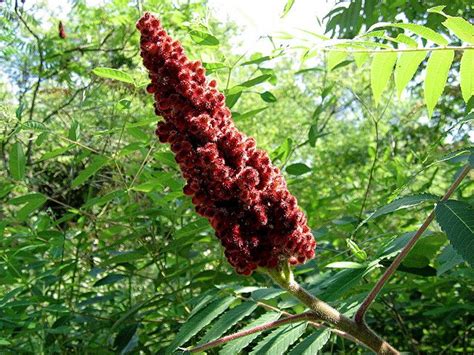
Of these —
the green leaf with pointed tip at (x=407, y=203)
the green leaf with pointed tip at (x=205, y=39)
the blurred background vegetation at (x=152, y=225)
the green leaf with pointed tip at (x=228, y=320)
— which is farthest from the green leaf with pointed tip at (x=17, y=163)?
the green leaf with pointed tip at (x=407, y=203)

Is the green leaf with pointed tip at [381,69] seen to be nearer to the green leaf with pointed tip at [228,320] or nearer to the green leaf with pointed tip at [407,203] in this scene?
the green leaf with pointed tip at [407,203]

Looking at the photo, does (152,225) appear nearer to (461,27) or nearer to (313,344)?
(313,344)

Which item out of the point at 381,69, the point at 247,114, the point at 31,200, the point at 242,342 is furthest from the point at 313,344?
the point at 31,200

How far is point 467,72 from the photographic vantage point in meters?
1.72

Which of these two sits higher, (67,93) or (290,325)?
(67,93)

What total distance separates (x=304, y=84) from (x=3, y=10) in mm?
5050

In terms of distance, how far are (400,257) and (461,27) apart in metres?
0.57

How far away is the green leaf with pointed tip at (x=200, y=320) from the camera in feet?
5.89

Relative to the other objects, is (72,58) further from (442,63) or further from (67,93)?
(442,63)

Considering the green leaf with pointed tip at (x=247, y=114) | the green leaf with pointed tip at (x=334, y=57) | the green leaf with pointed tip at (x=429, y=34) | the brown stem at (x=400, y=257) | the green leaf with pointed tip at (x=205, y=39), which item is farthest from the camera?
the green leaf with pointed tip at (x=247, y=114)

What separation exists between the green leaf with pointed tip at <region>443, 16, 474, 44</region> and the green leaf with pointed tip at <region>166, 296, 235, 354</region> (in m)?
0.92

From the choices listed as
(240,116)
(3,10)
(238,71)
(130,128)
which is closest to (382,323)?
(240,116)

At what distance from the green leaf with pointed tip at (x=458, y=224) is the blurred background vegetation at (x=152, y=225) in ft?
0.25

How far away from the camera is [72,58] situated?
19.8 feet
